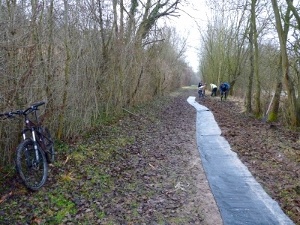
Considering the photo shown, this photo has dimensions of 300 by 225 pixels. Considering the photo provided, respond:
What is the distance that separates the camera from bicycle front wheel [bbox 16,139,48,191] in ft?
15.6

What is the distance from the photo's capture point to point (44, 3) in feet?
19.7

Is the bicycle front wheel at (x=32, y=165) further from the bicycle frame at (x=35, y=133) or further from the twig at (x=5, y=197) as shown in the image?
the twig at (x=5, y=197)

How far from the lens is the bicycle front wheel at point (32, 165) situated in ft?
15.6

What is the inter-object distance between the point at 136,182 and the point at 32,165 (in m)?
2.06

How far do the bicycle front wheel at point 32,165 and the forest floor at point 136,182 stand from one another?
15 centimetres

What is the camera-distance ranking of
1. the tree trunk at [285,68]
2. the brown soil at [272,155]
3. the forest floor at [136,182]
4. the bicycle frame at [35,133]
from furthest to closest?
the tree trunk at [285,68]
the brown soil at [272,155]
the bicycle frame at [35,133]
the forest floor at [136,182]

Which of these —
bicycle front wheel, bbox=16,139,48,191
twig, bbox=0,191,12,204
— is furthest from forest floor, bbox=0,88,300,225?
bicycle front wheel, bbox=16,139,48,191

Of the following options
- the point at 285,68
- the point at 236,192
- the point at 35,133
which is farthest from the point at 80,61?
the point at 285,68

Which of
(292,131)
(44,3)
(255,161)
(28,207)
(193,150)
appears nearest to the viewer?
(28,207)

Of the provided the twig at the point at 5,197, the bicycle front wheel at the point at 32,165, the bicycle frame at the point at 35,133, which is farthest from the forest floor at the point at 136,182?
the bicycle frame at the point at 35,133

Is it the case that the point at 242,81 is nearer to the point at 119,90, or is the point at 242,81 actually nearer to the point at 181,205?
the point at 119,90

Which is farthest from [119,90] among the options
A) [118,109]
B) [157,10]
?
[157,10]

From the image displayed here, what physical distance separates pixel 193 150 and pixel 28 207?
515 cm

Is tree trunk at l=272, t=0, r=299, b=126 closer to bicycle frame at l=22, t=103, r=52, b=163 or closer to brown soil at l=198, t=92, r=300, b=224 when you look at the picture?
brown soil at l=198, t=92, r=300, b=224
